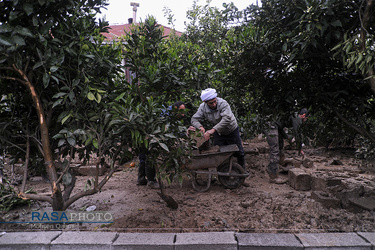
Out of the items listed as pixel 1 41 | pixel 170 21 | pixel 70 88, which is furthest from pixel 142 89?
pixel 170 21

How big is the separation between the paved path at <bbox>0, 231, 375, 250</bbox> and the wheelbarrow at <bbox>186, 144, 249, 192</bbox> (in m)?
1.93

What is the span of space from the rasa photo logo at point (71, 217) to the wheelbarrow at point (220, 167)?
1.66 meters

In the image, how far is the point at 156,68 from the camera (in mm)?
3840

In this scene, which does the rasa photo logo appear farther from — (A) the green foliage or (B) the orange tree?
(A) the green foliage


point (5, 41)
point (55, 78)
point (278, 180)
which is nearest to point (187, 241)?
point (55, 78)

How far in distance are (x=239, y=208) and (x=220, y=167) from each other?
1.23 metres

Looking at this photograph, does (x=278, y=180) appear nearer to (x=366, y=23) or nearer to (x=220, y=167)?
(x=220, y=167)

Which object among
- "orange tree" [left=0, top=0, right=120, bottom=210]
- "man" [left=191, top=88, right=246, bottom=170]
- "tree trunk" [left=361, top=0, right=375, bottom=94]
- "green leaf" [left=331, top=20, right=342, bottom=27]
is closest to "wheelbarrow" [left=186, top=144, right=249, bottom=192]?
"man" [left=191, top=88, right=246, bottom=170]

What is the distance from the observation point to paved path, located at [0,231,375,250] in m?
3.12

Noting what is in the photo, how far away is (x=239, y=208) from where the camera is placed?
4.49 metres

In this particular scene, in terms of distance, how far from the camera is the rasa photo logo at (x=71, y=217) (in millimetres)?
3783

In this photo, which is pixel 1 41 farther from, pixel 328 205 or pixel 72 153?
pixel 328 205

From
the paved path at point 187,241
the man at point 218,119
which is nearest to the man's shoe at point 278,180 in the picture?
the man at point 218,119

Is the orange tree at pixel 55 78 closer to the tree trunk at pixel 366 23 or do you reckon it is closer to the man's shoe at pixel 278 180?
the tree trunk at pixel 366 23
